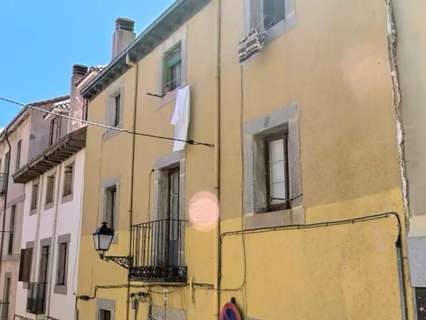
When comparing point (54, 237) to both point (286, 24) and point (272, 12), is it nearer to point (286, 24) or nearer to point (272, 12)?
→ point (272, 12)

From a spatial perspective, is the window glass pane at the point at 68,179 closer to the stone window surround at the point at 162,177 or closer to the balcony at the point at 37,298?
the balcony at the point at 37,298

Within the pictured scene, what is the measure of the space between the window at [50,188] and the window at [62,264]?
2.43 m

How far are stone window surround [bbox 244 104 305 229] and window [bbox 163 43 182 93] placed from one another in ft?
10.6

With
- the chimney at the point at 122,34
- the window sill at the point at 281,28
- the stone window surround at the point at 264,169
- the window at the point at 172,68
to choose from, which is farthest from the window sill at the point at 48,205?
the window sill at the point at 281,28

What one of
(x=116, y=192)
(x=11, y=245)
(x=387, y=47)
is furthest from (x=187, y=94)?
(x=11, y=245)

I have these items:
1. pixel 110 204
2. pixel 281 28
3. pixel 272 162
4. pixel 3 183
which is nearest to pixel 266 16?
pixel 281 28

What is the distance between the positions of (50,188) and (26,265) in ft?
9.45

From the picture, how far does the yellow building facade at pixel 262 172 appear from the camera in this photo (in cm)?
575

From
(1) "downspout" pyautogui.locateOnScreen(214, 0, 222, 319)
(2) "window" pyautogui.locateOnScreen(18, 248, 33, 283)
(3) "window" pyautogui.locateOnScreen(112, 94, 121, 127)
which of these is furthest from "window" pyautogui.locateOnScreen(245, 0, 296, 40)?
(2) "window" pyautogui.locateOnScreen(18, 248, 33, 283)

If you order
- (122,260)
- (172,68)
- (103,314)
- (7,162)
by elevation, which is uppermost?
(7,162)

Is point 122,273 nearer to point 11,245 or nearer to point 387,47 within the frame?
point 387,47

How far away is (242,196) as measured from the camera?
782cm

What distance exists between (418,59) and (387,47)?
50 cm

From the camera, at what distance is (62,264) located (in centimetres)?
1529
